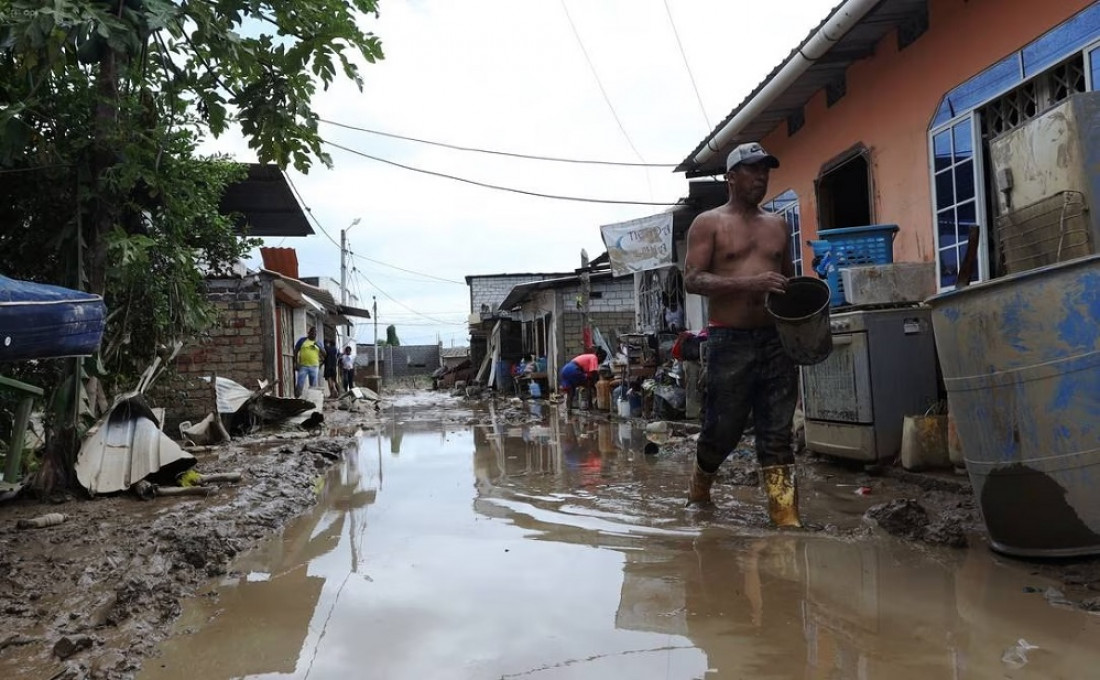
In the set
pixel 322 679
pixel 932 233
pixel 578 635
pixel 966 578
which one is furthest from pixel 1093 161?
pixel 932 233

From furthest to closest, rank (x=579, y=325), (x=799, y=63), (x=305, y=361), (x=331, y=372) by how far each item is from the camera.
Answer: (x=331, y=372) → (x=579, y=325) → (x=305, y=361) → (x=799, y=63)

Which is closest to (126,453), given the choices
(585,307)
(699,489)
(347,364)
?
(699,489)

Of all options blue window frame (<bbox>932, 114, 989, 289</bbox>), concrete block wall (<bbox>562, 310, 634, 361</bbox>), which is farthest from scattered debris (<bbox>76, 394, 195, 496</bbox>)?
concrete block wall (<bbox>562, 310, 634, 361</bbox>)

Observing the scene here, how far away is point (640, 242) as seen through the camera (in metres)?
11.5

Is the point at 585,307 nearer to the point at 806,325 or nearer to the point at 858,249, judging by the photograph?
the point at 858,249

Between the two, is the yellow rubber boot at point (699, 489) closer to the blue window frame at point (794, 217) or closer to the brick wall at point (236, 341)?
the blue window frame at point (794, 217)

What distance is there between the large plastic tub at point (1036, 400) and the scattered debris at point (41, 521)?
4300mm

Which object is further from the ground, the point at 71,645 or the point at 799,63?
the point at 799,63

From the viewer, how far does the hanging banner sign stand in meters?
11.3

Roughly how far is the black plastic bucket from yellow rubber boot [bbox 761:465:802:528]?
0.50 m

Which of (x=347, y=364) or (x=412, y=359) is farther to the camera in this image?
(x=412, y=359)

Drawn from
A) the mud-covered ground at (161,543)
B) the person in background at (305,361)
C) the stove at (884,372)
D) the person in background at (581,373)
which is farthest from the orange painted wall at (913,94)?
the person in background at (305,361)

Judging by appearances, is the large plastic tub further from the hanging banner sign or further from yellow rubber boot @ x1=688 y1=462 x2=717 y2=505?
the hanging banner sign

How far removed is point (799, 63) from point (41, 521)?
6311 millimetres
